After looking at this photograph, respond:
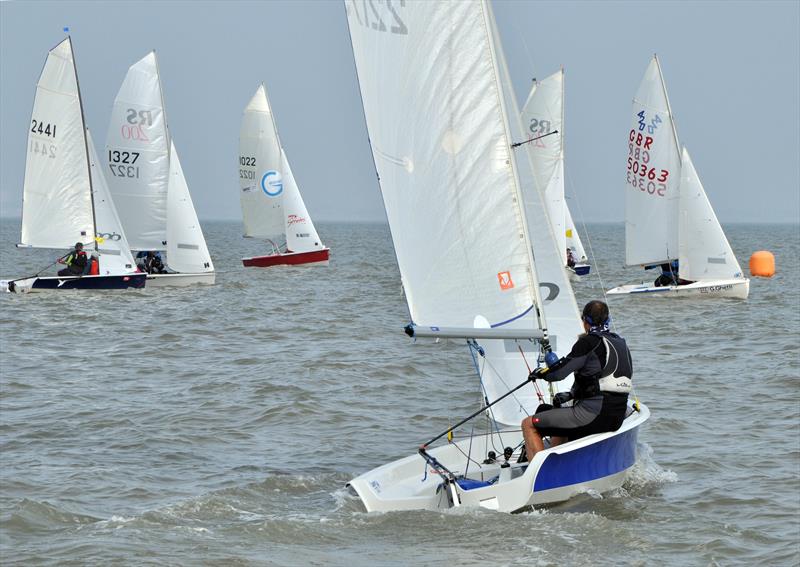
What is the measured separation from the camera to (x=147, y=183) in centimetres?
2703

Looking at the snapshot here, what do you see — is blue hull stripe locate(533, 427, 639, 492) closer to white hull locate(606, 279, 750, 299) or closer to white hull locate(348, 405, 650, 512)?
white hull locate(348, 405, 650, 512)

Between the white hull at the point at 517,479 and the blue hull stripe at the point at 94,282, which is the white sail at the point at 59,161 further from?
the white hull at the point at 517,479

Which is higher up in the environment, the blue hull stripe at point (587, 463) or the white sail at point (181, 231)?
the white sail at point (181, 231)

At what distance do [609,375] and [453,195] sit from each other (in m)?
1.85

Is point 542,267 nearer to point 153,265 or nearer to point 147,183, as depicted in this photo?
point 153,265

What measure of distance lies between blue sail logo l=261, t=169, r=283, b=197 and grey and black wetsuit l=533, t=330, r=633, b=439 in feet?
90.0

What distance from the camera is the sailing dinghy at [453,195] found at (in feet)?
27.7

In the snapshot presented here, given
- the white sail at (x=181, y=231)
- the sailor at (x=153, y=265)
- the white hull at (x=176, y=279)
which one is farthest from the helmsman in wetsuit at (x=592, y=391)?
the white sail at (x=181, y=231)

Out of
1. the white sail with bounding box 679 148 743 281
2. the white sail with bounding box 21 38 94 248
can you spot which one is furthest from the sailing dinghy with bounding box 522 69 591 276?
the white sail with bounding box 21 38 94 248

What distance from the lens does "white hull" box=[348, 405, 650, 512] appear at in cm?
784

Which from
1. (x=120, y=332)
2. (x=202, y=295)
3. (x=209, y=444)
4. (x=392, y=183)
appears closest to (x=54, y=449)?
(x=209, y=444)

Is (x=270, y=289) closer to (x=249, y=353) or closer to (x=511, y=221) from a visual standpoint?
(x=249, y=353)

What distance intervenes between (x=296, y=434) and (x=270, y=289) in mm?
17189

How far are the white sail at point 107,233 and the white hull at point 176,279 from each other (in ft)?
3.72
